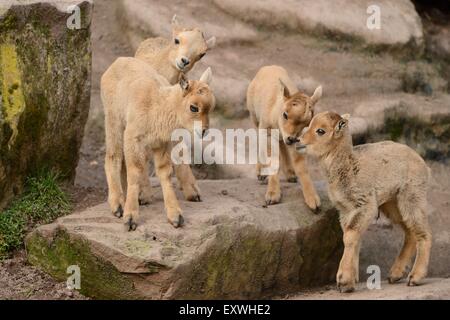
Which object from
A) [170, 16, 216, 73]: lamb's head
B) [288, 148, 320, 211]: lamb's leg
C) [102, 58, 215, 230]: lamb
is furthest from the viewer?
[170, 16, 216, 73]: lamb's head

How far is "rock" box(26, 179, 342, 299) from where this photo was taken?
1004 cm

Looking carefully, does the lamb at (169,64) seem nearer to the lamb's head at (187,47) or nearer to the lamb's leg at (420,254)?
the lamb's head at (187,47)

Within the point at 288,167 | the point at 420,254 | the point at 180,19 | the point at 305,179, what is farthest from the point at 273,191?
the point at 180,19

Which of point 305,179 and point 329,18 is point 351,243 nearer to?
point 305,179

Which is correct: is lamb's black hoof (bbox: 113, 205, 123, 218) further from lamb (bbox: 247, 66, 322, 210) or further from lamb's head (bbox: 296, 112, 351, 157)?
lamb's head (bbox: 296, 112, 351, 157)

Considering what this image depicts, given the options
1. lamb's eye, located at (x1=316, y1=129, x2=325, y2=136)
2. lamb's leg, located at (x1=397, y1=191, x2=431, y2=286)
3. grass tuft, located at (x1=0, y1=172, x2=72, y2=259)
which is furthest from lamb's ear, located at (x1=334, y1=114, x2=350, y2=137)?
grass tuft, located at (x1=0, y1=172, x2=72, y2=259)

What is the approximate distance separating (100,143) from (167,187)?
5270 mm

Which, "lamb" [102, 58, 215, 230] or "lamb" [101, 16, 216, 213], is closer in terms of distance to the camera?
"lamb" [102, 58, 215, 230]

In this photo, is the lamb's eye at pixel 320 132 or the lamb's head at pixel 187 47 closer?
the lamb's eye at pixel 320 132

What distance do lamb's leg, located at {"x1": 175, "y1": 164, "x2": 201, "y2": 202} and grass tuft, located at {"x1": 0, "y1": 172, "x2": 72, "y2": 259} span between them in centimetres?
157

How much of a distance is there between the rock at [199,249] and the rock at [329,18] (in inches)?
230

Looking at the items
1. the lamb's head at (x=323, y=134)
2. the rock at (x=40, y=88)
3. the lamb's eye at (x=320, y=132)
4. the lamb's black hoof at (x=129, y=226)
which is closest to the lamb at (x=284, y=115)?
the lamb's head at (x=323, y=134)

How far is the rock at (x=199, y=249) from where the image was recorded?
32.9 ft

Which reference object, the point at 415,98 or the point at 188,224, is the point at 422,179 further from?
the point at 415,98
